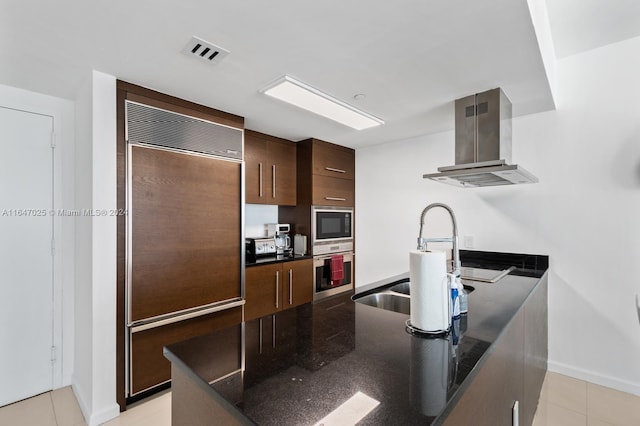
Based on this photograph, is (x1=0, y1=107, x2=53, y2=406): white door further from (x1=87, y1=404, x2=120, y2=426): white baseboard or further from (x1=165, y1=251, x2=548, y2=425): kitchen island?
(x1=165, y1=251, x2=548, y2=425): kitchen island

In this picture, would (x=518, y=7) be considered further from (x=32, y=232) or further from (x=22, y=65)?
(x=32, y=232)

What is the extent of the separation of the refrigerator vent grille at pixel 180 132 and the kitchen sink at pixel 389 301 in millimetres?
1672

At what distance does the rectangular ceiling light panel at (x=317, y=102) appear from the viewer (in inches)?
81.2

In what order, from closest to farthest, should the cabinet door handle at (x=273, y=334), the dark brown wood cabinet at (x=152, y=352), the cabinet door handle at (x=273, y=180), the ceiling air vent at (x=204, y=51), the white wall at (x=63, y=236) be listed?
the cabinet door handle at (x=273, y=334) → the ceiling air vent at (x=204, y=51) → the dark brown wood cabinet at (x=152, y=352) → the white wall at (x=63, y=236) → the cabinet door handle at (x=273, y=180)

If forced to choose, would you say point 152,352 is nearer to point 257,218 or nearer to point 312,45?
point 257,218

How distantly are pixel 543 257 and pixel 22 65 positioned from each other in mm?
4011

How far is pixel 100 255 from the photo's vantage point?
74.7 inches

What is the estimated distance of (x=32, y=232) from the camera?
225cm

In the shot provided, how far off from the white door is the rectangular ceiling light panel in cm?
183

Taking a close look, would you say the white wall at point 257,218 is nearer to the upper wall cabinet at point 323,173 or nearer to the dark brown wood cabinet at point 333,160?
the upper wall cabinet at point 323,173

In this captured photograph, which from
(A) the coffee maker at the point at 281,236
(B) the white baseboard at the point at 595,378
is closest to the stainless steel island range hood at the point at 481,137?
(B) the white baseboard at the point at 595,378

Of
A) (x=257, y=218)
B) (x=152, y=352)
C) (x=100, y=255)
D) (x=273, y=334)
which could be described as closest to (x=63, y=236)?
(x=100, y=255)

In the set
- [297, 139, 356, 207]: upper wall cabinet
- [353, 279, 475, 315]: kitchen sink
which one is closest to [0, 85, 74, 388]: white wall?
[297, 139, 356, 207]: upper wall cabinet

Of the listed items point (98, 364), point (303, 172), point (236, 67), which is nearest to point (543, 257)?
point (303, 172)
